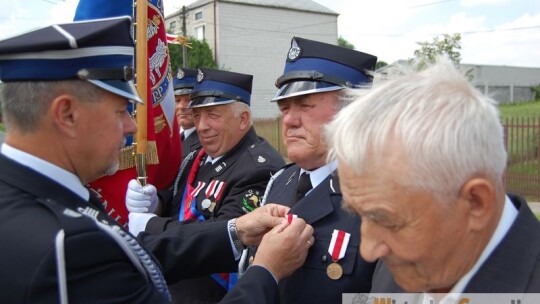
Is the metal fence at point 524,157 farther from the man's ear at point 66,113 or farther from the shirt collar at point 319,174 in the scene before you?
the man's ear at point 66,113

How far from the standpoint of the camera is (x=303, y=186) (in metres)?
2.40

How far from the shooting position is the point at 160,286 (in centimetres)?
163

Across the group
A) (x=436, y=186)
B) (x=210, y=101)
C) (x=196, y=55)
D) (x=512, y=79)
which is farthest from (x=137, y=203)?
(x=512, y=79)

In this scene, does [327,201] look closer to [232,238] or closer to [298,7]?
[232,238]

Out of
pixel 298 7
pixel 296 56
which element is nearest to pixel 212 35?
pixel 298 7

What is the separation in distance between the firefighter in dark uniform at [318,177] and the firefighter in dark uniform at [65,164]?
27.2 inches

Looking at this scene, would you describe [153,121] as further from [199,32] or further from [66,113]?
[199,32]

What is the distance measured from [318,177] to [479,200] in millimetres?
1214

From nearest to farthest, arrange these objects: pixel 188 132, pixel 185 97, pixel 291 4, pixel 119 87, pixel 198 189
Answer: pixel 119 87
pixel 198 189
pixel 188 132
pixel 185 97
pixel 291 4

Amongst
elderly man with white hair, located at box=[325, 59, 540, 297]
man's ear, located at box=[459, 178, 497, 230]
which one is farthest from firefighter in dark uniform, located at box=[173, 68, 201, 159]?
man's ear, located at box=[459, 178, 497, 230]

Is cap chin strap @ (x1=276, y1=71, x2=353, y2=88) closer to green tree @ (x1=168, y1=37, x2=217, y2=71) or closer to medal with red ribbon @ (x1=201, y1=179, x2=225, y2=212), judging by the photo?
medal with red ribbon @ (x1=201, y1=179, x2=225, y2=212)

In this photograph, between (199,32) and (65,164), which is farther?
(199,32)

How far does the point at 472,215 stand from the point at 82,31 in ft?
4.28

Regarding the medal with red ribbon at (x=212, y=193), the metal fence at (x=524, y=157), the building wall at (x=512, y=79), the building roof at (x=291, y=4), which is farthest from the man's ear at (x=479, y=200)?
the building wall at (x=512, y=79)
